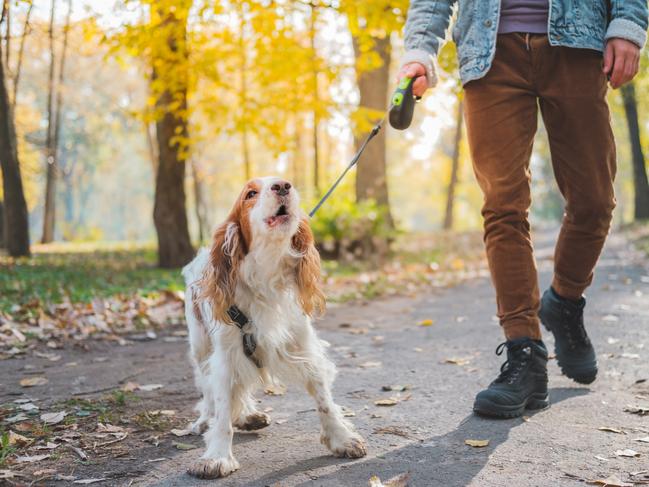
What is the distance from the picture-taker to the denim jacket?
3062 mm

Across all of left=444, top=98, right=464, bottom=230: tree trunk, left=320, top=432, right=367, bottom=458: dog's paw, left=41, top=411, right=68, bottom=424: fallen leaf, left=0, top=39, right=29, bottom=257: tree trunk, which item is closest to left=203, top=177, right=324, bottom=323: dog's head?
left=320, top=432, right=367, bottom=458: dog's paw

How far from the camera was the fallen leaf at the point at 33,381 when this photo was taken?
4.09 metres

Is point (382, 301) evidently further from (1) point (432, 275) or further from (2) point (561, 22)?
(2) point (561, 22)

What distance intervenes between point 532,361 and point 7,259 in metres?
10.8

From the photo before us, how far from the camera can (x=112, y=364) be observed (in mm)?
4730

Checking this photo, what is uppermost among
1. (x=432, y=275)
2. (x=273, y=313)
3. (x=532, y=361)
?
(x=273, y=313)

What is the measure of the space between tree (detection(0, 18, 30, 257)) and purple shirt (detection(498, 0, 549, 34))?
10.1 m

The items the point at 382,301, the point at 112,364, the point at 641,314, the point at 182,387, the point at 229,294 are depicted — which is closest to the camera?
the point at 229,294

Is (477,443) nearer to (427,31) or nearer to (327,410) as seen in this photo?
(327,410)

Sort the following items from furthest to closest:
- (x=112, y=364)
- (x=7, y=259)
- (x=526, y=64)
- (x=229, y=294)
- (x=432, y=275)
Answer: (x=7, y=259)
(x=432, y=275)
(x=112, y=364)
(x=526, y=64)
(x=229, y=294)

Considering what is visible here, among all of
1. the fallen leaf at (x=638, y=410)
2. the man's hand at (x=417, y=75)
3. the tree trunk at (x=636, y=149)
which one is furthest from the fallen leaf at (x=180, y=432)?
the tree trunk at (x=636, y=149)

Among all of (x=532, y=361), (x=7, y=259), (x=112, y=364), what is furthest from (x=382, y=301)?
(x=7, y=259)

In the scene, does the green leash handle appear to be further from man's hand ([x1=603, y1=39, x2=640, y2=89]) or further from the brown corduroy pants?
man's hand ([x1=603, y1=39, x2=640, y2=89])

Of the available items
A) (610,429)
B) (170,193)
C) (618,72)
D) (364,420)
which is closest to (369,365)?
(364,420)
